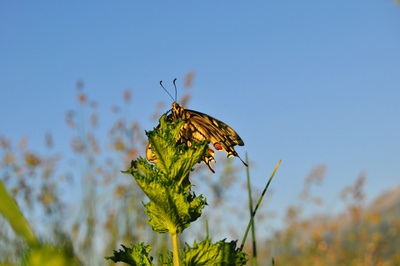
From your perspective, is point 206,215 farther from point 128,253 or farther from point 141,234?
point 128,253

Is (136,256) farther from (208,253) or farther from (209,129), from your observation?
(209,129)

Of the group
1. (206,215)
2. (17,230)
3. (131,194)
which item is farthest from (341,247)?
(17,230)

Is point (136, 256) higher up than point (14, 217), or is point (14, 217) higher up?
point (136, 256)

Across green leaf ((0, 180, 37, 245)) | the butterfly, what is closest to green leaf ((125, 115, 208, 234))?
the butterfly

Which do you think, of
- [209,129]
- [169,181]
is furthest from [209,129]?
[169,181]

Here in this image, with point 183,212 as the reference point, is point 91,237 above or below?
above

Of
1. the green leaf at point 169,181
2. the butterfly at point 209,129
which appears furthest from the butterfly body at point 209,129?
the green leaf at point 169,181

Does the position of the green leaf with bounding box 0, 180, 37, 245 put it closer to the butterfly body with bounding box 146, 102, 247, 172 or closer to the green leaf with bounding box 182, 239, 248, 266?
the green leaf with bounding box 182, 239, 248, 266
